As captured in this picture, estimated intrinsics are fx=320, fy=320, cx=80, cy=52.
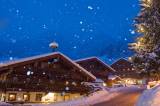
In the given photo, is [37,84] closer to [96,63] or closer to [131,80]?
[96,63]

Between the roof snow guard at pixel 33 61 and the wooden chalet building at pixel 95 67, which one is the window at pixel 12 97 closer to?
the roof snow guard at pixel 33 61

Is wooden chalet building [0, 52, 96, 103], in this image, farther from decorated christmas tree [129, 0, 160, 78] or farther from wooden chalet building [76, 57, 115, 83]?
wooden chalet building [76, 57, 115, 83]

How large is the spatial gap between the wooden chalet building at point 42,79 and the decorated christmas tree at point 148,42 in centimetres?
1239

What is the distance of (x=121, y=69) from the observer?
7475cm

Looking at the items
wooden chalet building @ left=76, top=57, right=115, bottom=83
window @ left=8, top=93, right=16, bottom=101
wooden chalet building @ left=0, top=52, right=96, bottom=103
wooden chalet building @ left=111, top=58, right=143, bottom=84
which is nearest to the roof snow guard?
wooden chalet building @ left=0, top=52, right=96, bottom=103

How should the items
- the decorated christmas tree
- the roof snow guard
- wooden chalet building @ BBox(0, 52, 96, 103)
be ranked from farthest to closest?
wooden chalet building @ BBox(0, 52, 96, 103)
the roof snow guard
the decorated christmas tree

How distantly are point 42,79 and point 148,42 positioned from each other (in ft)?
51.4

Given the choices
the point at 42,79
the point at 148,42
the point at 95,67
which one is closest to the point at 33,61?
the point at 42,79

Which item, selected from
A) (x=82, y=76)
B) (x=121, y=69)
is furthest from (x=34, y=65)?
(x=121, y=69)

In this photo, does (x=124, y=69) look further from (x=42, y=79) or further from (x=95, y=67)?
(x=42, y=79)

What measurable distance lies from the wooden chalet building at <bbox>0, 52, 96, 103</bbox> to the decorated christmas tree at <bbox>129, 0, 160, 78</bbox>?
12386 mm

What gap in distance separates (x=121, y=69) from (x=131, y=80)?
17.0 feet

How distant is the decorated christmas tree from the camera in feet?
85.8

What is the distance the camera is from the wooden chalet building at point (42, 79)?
36.7 meters
